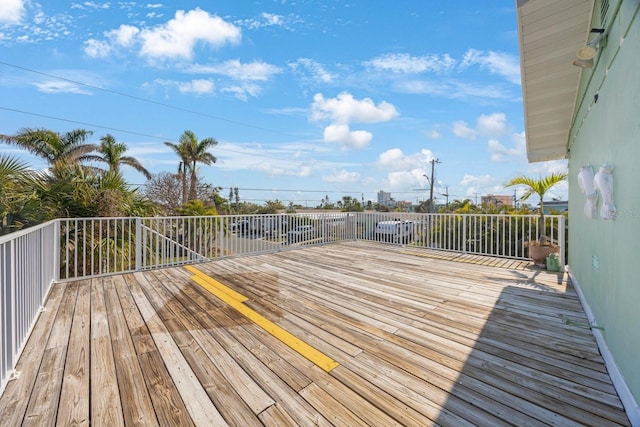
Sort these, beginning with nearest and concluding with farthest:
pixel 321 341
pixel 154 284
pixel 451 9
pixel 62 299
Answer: pixel 321 341 < pixel 62 299 < pixel 154 284 < pixel 451 9

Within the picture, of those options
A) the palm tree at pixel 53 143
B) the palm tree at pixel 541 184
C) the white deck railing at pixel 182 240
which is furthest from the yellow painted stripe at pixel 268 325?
the palm tree at pixel 53 143

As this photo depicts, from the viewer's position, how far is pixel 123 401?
4.70 ft

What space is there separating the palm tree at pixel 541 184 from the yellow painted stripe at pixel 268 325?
4.88 meters

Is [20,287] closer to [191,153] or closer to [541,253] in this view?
[541,253]

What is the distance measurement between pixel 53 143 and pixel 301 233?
1078 cm

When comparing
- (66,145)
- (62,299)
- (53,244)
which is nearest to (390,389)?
(62,299)

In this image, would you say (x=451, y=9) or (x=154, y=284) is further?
(x=451, y=9)

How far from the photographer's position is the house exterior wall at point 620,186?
132 cm

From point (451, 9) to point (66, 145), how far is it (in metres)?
14.3

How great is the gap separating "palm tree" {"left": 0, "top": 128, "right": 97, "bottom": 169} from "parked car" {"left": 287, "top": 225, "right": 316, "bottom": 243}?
8006 mm

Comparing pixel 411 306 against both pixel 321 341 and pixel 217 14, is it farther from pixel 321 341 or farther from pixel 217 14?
pixel 217 14

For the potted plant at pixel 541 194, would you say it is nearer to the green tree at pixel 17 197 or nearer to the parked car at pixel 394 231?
the parked car at pixel 394 231

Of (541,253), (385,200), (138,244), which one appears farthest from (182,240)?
(385,200)

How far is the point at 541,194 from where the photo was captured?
15.5 feet
